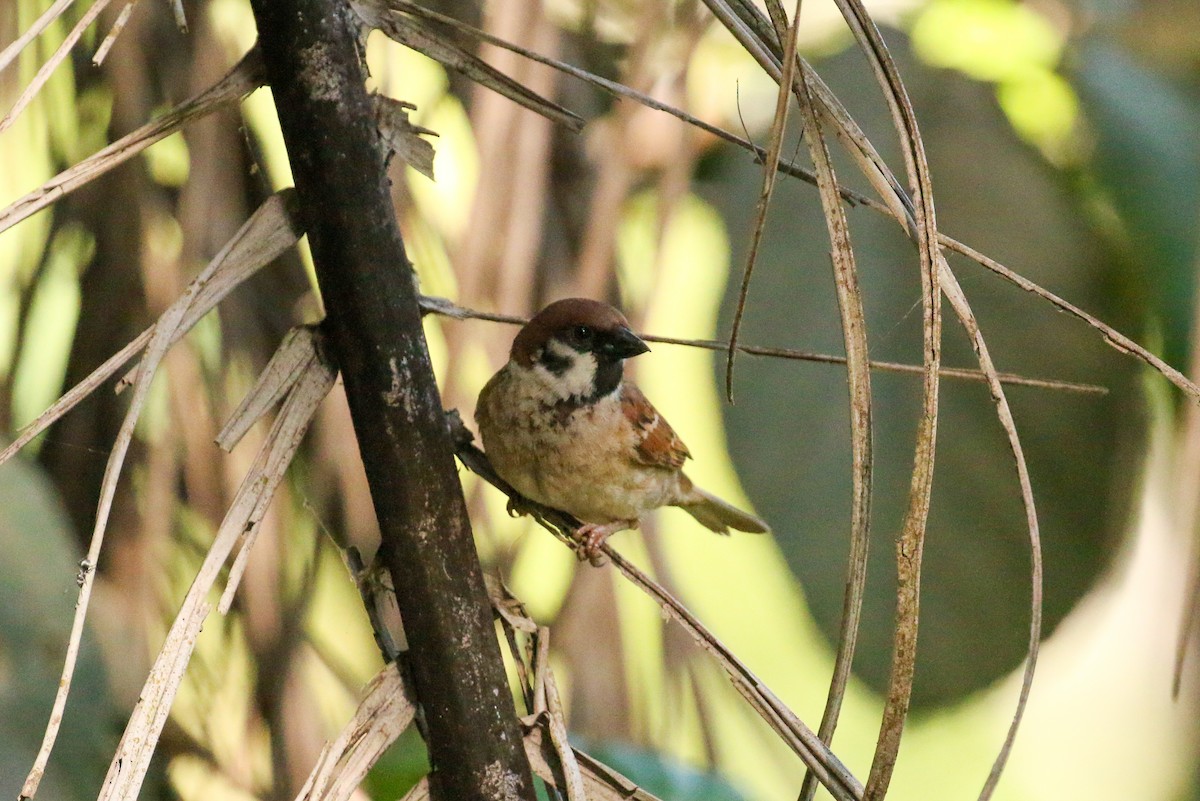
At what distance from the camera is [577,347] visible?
1.70 metres

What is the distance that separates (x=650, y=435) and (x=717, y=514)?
0.39m

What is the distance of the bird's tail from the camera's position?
2.12 m

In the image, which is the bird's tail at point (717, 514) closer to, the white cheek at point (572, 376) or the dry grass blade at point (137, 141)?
the white cheek at point (572, 376)

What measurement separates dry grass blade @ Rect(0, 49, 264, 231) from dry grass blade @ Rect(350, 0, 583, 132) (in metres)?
0.09

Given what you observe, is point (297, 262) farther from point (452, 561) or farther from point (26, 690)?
point (452, 561)

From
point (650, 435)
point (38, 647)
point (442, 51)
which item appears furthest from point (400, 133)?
point (38, 647)

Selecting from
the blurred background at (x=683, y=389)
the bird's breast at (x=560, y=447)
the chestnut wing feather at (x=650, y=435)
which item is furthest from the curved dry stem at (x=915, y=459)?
the chestnut wing feather at (x=650, y=435)

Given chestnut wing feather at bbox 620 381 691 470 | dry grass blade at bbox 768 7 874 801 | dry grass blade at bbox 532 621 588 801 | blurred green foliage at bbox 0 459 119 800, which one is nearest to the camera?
dry grass blade at bbox 768 7 874 801

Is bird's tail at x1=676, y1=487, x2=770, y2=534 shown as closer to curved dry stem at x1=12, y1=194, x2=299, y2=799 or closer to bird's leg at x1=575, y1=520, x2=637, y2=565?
bird's leg at x1=575, y1=520, x2=637, y2=565

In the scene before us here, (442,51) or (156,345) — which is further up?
(442,51)

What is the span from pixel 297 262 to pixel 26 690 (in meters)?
0.77

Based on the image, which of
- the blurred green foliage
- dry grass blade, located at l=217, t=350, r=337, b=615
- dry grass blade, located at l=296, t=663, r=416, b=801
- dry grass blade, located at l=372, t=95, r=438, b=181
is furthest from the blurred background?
dry grass blade, located at l=372, t=95, r=438, b=181

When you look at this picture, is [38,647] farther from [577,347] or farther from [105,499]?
[105,499]

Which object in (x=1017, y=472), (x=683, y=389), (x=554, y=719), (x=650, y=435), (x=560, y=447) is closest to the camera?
(x=1017, y=472)
